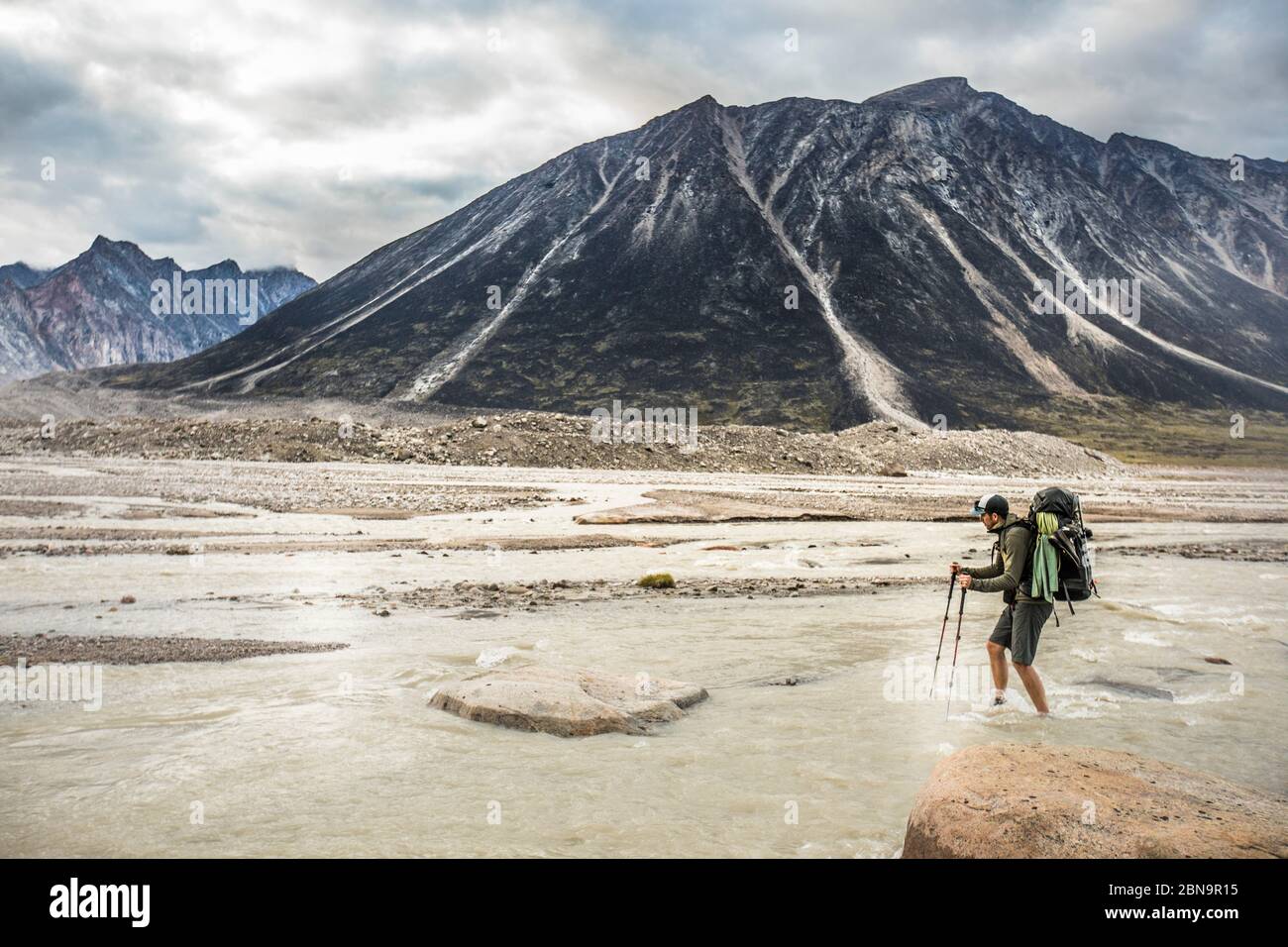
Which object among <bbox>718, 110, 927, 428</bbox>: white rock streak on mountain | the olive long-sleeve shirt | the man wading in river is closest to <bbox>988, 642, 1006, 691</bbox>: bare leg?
the man wading in river

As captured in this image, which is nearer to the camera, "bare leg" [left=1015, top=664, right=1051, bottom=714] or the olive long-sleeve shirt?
the olive long-sleeve shirt

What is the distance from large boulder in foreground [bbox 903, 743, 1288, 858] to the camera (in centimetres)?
539

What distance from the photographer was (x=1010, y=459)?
7494 cm

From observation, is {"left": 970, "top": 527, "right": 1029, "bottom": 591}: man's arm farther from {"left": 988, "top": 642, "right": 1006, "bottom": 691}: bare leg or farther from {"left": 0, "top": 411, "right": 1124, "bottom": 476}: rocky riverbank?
{"left": 0, "top": 411, "right": 1124, "bottom": 476}: rocky riverbank

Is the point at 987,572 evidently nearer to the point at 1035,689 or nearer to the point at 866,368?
the point at 1035,689

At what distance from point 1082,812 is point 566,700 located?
5.37 meters

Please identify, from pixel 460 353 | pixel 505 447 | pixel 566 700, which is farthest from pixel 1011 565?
pixel 460 353

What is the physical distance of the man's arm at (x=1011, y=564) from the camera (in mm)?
10156

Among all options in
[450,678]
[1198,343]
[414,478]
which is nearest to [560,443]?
[414,478]

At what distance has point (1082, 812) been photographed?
19.1 feet

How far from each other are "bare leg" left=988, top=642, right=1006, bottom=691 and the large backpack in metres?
1.13

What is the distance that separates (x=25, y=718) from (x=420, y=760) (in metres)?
4.42
